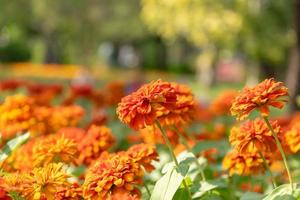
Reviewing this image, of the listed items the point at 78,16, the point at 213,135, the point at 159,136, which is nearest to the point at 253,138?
the point at 159,136

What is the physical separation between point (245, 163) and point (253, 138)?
9.3 inches

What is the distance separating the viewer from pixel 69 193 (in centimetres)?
195

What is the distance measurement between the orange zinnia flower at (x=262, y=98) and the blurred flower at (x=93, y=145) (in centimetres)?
71

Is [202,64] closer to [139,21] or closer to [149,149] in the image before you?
[139,21]

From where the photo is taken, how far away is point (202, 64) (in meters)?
24.1

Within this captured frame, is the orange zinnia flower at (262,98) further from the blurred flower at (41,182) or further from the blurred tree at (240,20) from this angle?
the blurred tree at (240,20)

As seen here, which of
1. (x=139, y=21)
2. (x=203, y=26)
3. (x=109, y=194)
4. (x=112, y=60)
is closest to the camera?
(x=109, y=194)

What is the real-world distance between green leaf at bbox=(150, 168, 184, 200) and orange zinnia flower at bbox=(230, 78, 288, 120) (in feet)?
0.79

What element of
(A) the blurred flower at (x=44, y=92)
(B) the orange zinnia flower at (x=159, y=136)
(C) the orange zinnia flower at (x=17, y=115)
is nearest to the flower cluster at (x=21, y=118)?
(C) the orange zinnia flower at (x=17, y=115)

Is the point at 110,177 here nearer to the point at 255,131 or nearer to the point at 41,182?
the point at 41,182

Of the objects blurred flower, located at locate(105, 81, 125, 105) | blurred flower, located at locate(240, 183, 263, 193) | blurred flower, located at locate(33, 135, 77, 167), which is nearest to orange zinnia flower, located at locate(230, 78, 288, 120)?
blurred flower, located at locate(33, 135, 77, 167)

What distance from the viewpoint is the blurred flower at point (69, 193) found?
1.94 m

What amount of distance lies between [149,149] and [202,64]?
22.1m

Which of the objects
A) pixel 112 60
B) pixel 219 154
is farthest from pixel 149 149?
pixel 112 60
